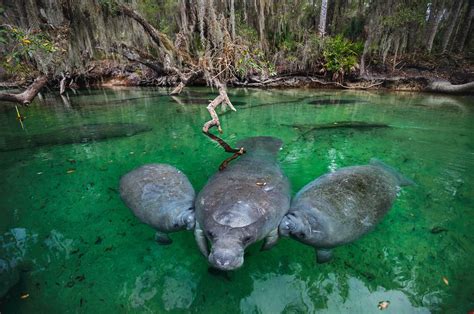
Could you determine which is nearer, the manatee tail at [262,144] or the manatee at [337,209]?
the manatee at [337,209]

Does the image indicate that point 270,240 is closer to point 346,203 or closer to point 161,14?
point 346,203

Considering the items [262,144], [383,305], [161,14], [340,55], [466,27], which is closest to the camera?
[383,305]

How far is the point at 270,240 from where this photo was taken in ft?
8.71

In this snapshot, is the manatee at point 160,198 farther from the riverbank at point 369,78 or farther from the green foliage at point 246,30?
the green foliage at point 246,30

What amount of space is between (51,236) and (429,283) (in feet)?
13.4

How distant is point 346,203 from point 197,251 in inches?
68.4

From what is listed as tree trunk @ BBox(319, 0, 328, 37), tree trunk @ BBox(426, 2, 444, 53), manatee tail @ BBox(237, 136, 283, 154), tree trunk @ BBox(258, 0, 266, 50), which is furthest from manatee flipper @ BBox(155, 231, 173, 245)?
tree trunk @ BBox(426, 2, 444, 53)

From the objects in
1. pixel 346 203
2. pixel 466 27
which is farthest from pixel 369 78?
pixel 346 203

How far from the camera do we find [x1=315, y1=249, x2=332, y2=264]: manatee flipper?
8.68ft

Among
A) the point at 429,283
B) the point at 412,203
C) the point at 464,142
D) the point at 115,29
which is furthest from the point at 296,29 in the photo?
the point at 429,283

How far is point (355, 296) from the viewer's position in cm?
236

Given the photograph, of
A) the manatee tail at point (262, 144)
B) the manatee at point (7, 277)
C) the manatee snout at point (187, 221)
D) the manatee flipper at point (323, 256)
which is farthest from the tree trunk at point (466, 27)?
the manatee at point (7, 277)

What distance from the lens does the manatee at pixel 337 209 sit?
265 cm

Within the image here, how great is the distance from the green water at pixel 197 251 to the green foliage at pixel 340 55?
397 inches
